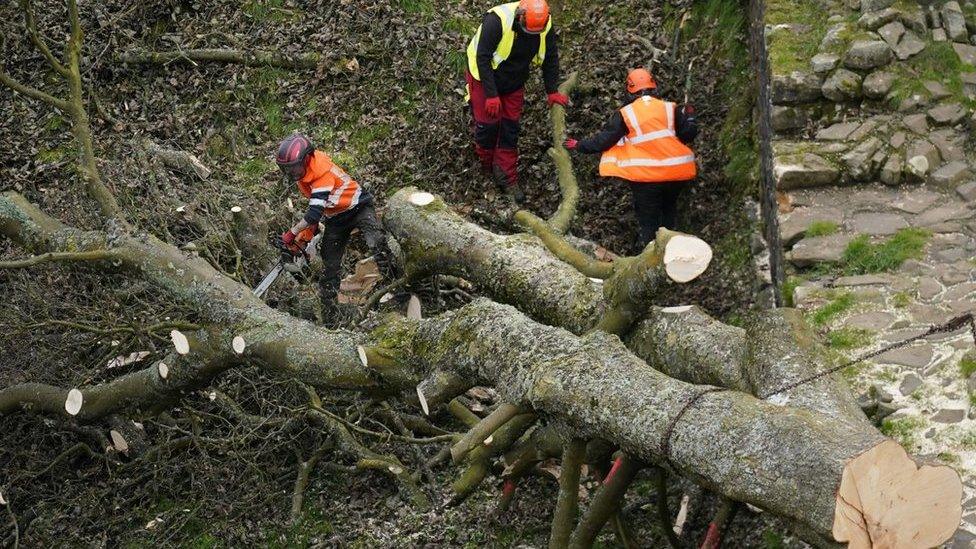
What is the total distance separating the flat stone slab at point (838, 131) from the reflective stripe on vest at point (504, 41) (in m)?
2.24

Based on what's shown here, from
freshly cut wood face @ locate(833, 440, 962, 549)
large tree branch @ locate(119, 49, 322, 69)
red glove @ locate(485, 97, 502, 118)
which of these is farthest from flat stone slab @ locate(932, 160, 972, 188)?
large tree branch @ locate(119, 49, 322, 69)

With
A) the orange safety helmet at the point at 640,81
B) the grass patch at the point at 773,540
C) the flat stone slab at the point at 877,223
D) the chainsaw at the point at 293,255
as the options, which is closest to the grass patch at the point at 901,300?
the flat stone slab at the point at 877,223

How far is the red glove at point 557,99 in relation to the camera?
27.5ft

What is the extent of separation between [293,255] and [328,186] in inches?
21.3

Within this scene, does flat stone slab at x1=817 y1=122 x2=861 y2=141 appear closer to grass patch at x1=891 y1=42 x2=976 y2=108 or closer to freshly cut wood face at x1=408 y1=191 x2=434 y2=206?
grass patch at x1=891 y1=42 x2=976 y2=108

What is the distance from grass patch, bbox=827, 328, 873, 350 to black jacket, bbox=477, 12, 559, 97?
3.52 meters

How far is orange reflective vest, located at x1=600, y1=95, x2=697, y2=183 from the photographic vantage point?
7480 millimetres

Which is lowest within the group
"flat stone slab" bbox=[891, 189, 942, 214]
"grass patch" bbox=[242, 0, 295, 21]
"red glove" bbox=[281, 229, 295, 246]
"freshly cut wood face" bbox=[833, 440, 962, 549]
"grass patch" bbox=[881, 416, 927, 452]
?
"red glove" bbox=[281, 229, 295, 246]

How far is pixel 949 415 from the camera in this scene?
4.81 metres

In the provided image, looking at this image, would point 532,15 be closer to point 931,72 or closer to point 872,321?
point 931,72

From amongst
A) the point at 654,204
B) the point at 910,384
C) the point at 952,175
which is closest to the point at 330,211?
the point at 654,204

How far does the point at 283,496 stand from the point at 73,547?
1273 mm

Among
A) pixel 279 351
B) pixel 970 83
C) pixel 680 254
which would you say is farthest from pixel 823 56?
pixel 279 351

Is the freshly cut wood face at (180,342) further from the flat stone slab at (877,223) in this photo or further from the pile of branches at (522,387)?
the flat stone slab at (877,223)
